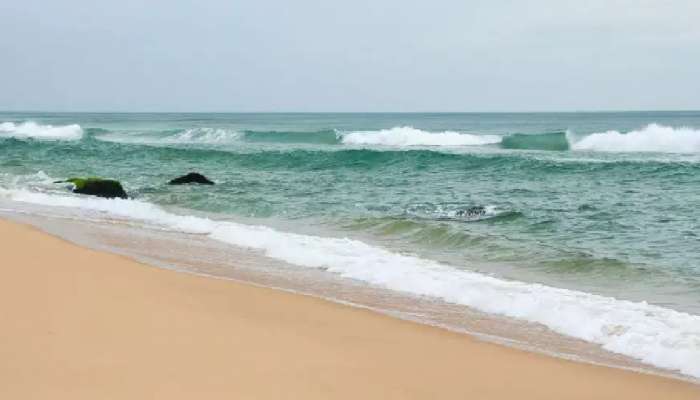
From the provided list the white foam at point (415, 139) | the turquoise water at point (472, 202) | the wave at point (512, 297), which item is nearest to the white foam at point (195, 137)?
the white foam at point (415, 139)

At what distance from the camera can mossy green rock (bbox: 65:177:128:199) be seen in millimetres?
17812

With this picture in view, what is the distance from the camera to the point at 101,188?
17984 millimetres

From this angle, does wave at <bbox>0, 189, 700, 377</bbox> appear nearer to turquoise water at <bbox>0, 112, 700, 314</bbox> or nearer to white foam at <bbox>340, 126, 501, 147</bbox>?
turquoise water at <bbox>0, 112, 700, 314</bbox>

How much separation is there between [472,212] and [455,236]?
3.14m

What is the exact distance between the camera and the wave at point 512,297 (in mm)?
5660

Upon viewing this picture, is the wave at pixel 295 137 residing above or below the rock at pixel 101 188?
above

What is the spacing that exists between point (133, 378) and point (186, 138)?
177 feet

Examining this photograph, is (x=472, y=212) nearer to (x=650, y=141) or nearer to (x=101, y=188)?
(x=101, y=188)

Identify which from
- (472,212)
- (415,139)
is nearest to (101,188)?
(472,212)

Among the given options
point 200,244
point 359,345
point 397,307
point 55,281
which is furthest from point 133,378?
point 200,244

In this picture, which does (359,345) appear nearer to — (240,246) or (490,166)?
(240,246)

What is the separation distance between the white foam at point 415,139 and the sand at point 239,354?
4161cm

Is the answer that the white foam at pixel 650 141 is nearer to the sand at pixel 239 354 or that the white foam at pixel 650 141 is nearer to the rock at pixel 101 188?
the rock at pixel 101 188

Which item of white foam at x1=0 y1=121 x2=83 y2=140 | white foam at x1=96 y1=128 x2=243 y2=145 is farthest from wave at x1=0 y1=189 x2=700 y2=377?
white foam at x1=0 y1=121 x2=83 y2=140
